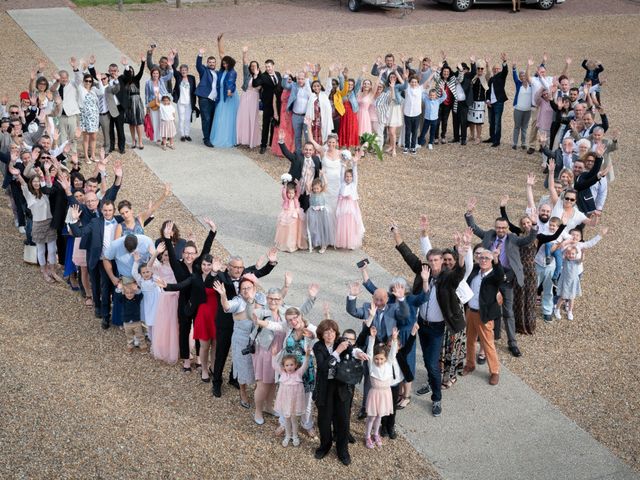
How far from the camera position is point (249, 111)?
629 inches

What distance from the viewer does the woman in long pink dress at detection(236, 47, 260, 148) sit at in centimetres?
1572

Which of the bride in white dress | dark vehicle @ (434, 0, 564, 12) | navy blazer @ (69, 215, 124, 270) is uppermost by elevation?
dark vehicle @ (434, 0, 564, 12)

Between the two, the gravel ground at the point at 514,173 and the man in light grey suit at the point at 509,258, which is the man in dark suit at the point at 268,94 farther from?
the man in light grey suit at the point at 509,258

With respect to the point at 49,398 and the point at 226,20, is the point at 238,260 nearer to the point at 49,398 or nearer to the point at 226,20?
the point at 49,398

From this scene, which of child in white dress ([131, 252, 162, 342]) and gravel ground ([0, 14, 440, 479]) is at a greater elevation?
child in white dress ([131, 252, 162, 342])

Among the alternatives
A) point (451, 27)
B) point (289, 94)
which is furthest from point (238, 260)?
point (451, 27)

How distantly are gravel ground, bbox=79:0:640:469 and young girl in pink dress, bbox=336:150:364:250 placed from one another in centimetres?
34

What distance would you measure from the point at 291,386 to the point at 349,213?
4.35 metres

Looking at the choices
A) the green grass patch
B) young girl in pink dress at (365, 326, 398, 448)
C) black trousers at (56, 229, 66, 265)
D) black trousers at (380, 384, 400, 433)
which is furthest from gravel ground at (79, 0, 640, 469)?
black trousers at (56, 229, 66, 265)

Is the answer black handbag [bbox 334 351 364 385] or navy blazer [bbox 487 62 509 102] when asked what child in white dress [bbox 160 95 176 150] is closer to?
navy blazer [bbox 487 62 509 102]

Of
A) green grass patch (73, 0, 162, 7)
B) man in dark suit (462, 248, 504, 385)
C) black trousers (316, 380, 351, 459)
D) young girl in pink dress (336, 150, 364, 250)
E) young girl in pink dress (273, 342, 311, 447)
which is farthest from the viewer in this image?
green grass patch (73, 0, 162, 7)

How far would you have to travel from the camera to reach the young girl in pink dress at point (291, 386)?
8.14 metres

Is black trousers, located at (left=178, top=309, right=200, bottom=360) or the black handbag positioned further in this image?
black trousers, located at (left=178, top=309, right=200, bottom=360)

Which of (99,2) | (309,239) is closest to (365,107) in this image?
(309,239)
